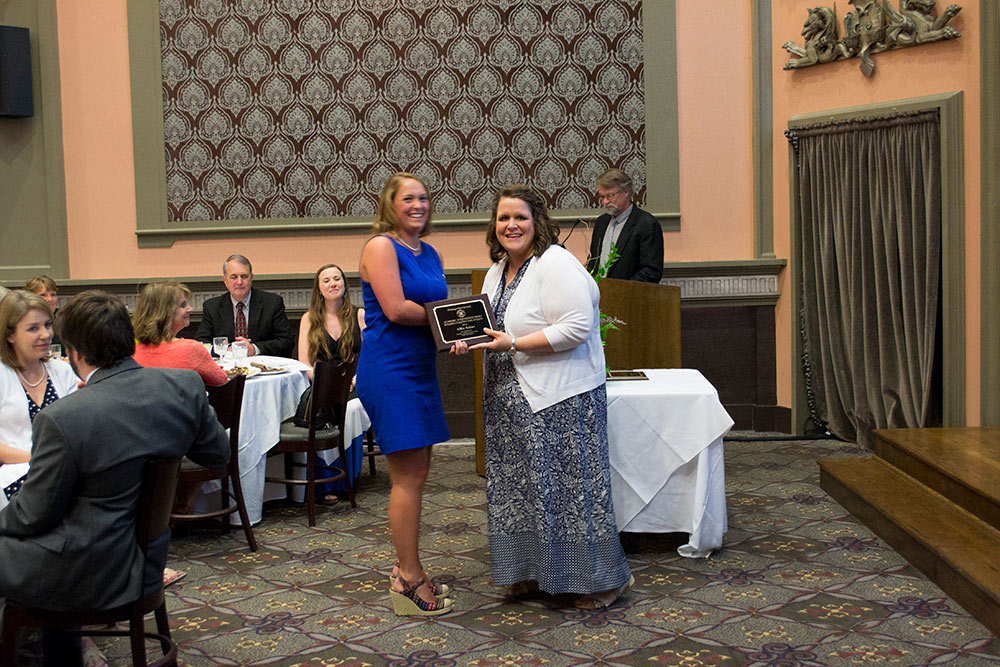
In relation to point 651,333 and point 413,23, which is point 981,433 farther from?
→ point 413,23

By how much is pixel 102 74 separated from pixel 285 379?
3.58 m

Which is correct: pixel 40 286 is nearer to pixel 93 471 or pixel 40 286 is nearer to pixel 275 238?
pixel 275 238

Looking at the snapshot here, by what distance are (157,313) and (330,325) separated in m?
1.53

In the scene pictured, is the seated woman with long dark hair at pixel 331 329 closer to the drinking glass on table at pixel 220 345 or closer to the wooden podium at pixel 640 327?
the drinking glass on table at pixel 220 345

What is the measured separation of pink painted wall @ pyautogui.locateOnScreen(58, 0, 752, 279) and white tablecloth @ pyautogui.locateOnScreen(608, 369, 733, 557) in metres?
3.26

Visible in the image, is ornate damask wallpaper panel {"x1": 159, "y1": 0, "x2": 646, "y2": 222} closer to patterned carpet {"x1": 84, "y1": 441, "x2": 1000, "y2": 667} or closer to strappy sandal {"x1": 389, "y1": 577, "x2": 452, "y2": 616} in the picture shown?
patterned carpet {"x1": 84, "y1": 441, "x2": 1000, "y2": 667}

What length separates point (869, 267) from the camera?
634 centimetres

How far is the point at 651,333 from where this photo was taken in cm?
559

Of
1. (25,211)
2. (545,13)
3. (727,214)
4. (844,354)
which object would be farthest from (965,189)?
(25,211)

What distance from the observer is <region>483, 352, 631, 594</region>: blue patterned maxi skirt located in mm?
3514

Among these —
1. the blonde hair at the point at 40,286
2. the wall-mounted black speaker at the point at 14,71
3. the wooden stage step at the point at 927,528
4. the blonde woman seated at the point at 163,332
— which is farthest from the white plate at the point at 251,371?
the wall-mounted black speaker at the point at 14,71

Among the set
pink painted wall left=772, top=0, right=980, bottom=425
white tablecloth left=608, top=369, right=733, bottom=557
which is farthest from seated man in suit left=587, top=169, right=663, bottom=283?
white tablecloth left=608, top=369, right=733, bottom=557

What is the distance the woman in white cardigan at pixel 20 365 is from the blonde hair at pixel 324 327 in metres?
2.24

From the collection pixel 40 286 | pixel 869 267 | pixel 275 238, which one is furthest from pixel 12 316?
pixel 869 267
